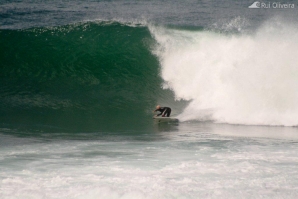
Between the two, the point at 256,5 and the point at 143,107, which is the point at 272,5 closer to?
the point at 256,5

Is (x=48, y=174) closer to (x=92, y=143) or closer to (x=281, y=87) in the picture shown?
(x=92, y=143)

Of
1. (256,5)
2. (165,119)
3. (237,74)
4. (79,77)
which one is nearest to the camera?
(165,119)

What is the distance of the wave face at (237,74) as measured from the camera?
1212 centimetres

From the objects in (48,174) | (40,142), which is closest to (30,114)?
(40,142)

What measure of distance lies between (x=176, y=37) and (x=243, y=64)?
4.47 m

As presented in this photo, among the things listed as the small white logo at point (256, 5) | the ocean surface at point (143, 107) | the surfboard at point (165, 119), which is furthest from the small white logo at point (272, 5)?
the surfboard at point (165, 119)

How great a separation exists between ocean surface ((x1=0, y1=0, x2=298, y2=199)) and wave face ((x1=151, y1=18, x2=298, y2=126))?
4 cm

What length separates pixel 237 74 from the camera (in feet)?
44.4

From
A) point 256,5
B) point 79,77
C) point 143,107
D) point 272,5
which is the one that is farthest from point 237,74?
point 272,5

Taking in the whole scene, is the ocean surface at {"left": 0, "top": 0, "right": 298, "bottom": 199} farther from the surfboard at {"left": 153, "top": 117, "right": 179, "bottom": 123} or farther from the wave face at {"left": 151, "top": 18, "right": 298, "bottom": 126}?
the surfboard at {"left": 153, "top": 117, "right": 179, "bottom": 123}

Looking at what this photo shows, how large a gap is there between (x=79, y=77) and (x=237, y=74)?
560 cm

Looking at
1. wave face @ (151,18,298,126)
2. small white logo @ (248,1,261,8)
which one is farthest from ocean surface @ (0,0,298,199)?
small white logo @ (248,1,261,8)

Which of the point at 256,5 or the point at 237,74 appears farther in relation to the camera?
the point at 256,5

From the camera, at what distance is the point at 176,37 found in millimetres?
17578
